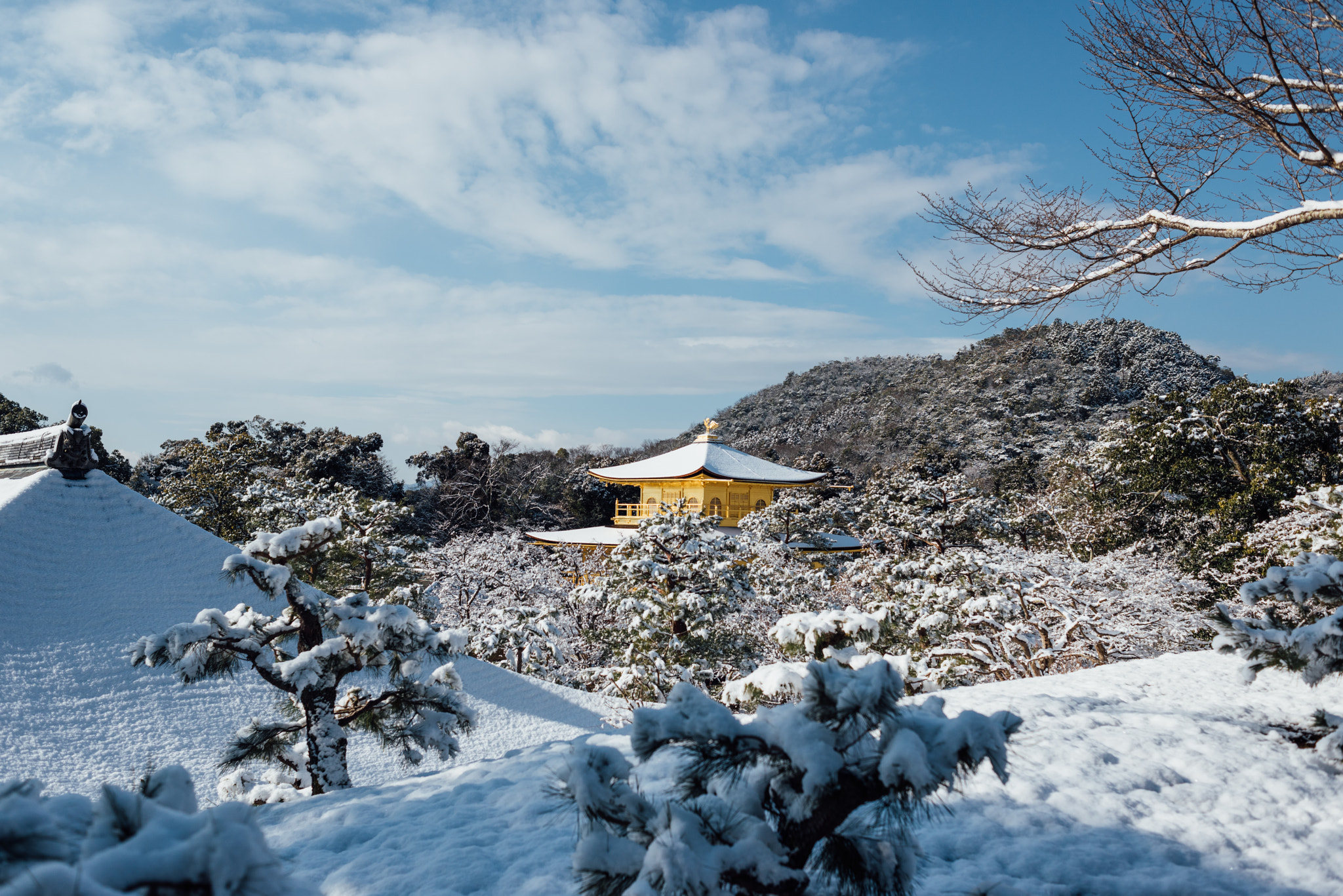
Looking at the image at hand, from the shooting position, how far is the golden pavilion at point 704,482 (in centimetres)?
1822

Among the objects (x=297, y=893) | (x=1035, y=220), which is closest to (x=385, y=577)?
(x=1035, y=220)

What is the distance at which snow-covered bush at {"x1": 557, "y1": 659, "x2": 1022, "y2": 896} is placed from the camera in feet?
4.53

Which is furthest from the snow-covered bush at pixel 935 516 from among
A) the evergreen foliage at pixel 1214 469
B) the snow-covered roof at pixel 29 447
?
the snow-covered roof at pixel 29 447

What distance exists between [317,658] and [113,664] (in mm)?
3224

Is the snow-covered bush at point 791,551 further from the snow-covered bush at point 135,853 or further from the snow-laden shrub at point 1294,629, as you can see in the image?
the snow-covered bush at point 135,853

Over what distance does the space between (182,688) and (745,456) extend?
15600mm

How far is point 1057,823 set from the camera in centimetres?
257

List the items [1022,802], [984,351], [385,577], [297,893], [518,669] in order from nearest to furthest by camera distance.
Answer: [297,893] < [1022,802] < [518,669] < [385,577] < [984,351]

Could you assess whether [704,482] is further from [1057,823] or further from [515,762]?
[1057,823]

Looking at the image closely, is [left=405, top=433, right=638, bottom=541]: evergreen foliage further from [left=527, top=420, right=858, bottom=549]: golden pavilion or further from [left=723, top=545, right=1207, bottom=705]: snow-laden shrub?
[left=723, top=545, right=1207, bottom=705]: snow-laden shrub

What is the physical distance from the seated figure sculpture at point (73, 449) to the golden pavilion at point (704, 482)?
11877 millimetres

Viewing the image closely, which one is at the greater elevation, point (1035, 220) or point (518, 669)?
point (1035, 220)

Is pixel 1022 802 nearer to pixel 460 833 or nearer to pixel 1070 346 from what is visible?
pixel 460 833

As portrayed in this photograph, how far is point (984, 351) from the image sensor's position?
42.9 metres
